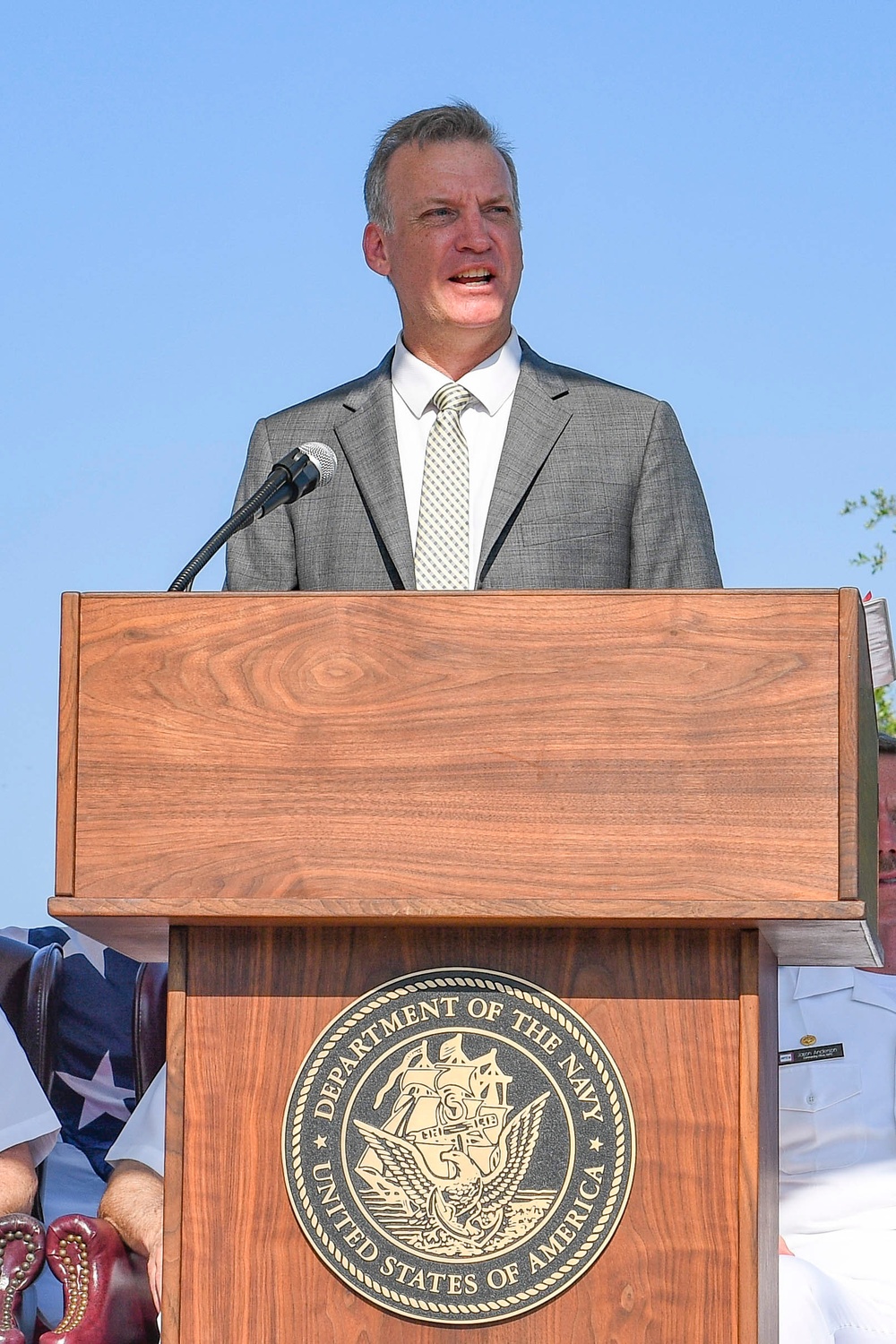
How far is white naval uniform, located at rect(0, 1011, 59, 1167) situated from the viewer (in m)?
3.10

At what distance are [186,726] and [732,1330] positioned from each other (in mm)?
668

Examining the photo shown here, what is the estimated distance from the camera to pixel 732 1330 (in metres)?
1.56

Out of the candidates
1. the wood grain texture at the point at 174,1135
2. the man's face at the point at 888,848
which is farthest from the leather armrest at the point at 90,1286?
the man's face at the point at 888,848

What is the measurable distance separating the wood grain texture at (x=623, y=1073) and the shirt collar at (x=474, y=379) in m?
0.75

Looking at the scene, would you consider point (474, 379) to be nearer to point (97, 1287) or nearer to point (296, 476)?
point (296, 476)

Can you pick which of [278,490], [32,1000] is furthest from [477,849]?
[32,1000]

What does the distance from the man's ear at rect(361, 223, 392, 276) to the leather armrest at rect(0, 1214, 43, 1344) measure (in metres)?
1.39

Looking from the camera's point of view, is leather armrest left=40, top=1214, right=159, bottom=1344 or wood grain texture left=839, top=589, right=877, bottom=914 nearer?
wood grain texture left=839, top=589, right=877, bottom=914

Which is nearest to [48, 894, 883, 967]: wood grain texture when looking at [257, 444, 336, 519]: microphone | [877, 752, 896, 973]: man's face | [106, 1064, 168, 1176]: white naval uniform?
[257, 444, 336, 519]: microphone

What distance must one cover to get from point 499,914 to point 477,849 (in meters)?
0.06

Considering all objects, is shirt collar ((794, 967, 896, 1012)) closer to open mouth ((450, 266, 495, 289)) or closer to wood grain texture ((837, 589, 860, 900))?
open mouth ((450, 266, 495, 289))

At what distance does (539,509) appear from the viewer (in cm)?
201

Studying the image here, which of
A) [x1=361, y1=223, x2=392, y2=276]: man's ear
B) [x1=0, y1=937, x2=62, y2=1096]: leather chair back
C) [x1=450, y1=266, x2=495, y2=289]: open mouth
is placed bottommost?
[x1=0, y1=937, x2=62, y2=1096]: leather chair back

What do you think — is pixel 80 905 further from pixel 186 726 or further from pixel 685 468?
pixel 685 468
